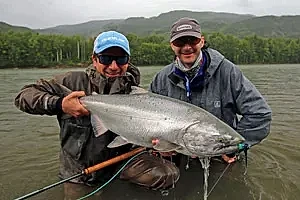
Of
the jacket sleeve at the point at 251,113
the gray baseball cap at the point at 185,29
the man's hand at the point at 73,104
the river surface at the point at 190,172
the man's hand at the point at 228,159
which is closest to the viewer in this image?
the man's hand at the point at 73,104

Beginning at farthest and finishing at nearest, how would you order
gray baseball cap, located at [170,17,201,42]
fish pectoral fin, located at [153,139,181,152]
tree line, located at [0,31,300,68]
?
tree line, located at [0,31,300,68]
gray baseball cap, located at [170,17,201,42]
fish pectoral fin, located at [153,139,181,152]

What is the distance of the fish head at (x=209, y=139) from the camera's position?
2908 mm

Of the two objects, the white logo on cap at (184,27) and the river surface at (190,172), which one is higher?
the white logo on cap at (184,27)

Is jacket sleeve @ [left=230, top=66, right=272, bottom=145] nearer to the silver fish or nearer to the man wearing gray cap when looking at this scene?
the man wearing gray cap

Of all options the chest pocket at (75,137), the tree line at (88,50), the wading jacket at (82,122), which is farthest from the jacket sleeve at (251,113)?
the tree line at (88,50)

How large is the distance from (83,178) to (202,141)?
173 cm

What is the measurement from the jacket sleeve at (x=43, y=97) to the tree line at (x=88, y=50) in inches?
2343

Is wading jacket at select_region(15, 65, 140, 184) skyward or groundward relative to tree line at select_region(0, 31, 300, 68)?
skyward

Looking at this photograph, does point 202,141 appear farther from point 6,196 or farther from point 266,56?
Result: point 266,56

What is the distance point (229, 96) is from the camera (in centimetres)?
426

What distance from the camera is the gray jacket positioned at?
4.05 m

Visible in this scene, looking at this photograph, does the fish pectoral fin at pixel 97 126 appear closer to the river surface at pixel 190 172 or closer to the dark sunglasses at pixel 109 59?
the dark sunglasses at pixel 109 59

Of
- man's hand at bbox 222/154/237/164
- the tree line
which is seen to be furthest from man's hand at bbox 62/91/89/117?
the tree line

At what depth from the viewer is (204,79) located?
4223mm
